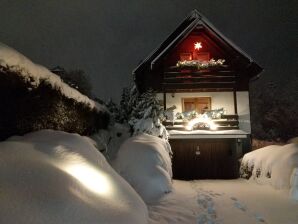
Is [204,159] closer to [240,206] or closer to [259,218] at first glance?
[240,206]

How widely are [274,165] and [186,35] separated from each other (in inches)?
416

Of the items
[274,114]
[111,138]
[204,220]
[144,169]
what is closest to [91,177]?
[204,220]

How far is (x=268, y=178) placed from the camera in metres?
12.2

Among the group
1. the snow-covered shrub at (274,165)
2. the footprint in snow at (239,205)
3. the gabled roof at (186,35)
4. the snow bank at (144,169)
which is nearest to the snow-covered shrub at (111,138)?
the snow bank at (144,169)

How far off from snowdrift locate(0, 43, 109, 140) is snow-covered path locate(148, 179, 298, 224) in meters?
3.65

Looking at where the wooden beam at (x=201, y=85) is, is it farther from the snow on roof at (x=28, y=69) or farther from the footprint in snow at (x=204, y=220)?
the footprint in snow at (x=204, y=220)

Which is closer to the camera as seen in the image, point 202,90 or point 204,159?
point 204,159

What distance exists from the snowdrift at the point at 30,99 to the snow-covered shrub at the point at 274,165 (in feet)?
24.5

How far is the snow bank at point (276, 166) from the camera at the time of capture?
10565mm

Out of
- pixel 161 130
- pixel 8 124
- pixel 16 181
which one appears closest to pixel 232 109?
pixel 161 130

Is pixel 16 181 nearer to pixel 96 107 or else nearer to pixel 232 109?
pixel 96 107

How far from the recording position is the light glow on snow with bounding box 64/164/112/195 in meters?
5.51

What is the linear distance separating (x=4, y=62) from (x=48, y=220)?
12.0 feet

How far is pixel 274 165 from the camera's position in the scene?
11789 mm
